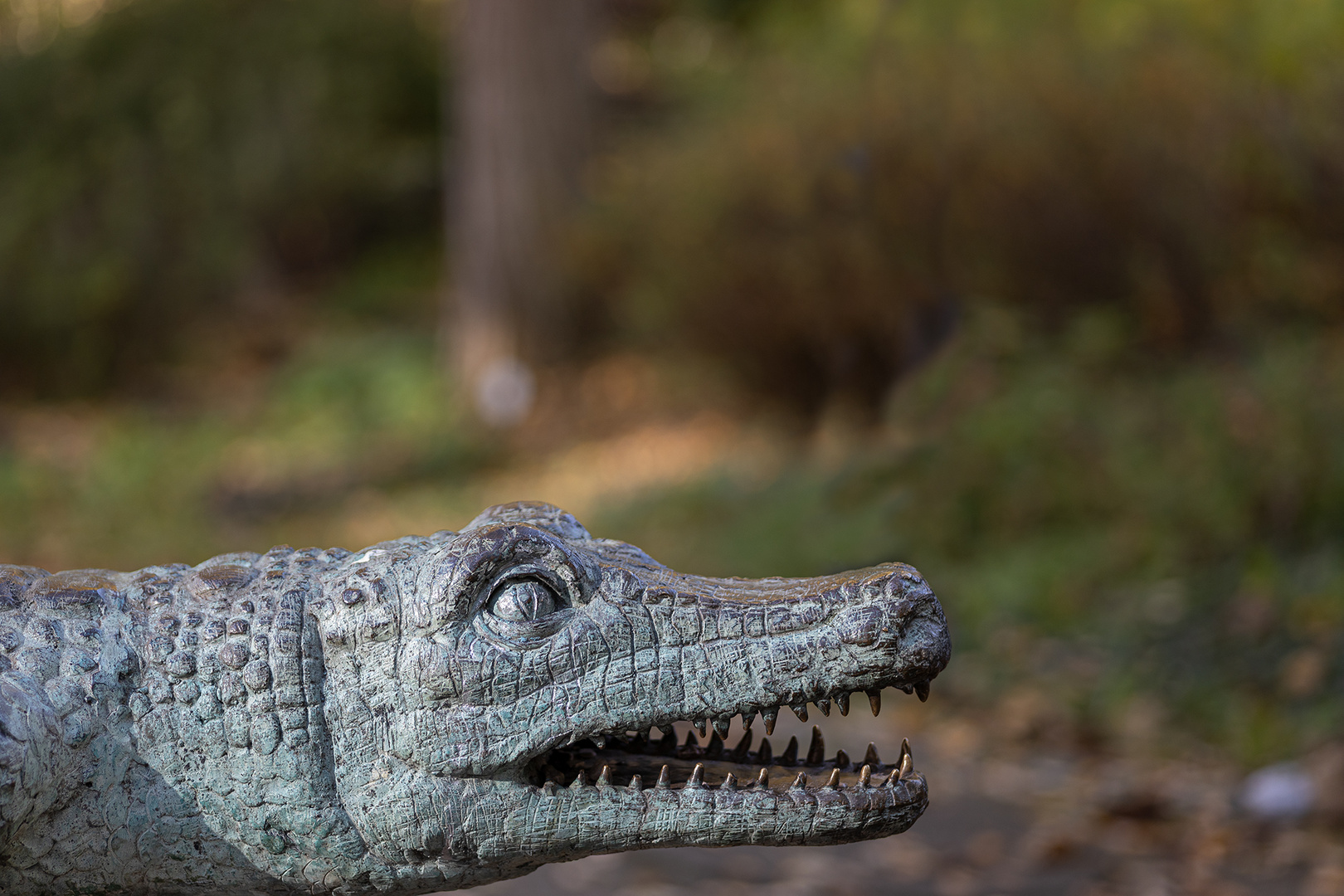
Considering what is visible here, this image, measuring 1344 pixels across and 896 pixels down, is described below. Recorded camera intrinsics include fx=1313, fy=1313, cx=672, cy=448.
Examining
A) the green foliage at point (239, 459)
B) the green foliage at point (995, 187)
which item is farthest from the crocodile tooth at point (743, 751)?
the green foliage at point (239, 459)

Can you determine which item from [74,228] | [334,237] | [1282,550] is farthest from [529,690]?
[334,237]

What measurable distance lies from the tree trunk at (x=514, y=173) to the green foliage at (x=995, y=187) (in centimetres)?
121

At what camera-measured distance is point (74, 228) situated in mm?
13875

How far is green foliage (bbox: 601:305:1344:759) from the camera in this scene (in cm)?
517

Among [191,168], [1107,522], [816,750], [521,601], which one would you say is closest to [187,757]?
[521,601]

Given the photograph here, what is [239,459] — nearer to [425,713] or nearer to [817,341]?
[817,341]

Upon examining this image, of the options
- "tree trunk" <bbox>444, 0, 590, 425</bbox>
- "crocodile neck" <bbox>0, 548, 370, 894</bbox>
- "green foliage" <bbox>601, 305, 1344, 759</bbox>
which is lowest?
"crocodile neck" <bbox>0, 548, 370, 894</bbox>

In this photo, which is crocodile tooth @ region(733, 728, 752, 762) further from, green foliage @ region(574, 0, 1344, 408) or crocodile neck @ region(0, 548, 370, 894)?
green foliage @ region(574, 0, 1344, 408)

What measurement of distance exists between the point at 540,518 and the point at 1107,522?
192 inches

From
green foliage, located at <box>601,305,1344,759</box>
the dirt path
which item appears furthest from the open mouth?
green foliage, located at <box>601,305,1344,759</box>

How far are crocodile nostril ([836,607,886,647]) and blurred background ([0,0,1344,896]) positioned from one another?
238 cm

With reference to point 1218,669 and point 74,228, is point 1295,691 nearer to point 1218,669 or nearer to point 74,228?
point 1218,669

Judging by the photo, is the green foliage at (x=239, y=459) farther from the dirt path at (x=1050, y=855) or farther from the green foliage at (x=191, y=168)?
the dirt path at (x=1050, y=855)

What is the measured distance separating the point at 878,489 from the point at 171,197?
10177mm
